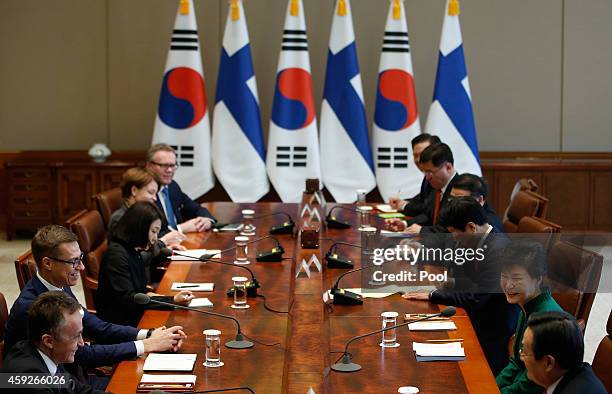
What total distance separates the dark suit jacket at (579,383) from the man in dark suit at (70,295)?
1455mm

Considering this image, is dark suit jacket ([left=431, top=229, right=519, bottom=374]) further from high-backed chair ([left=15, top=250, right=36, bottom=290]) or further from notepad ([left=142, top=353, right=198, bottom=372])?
high-backed chair ([left=15, top=250, right=36, bottom=290])

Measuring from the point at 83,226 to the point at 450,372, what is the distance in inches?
97.2

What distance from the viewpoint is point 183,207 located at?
6.59m

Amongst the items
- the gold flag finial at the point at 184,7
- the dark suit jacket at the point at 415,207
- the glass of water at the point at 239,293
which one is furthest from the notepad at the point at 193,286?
the gold flag finial at the point at 184,7

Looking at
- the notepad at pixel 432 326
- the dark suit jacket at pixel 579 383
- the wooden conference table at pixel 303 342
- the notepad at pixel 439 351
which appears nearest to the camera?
the dark suit jacket at pixel 579 383

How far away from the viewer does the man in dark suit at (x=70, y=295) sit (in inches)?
139

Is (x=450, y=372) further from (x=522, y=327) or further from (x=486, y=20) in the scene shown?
(x=486, y=20)

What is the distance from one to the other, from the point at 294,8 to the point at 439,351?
5.69 m

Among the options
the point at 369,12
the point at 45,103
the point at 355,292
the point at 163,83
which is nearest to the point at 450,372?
the point at 355,292

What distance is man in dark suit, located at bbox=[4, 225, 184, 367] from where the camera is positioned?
3.53 meters

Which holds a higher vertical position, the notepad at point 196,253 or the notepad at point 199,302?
the notepad at point 196,253

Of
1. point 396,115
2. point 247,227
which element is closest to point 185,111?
point 396,115

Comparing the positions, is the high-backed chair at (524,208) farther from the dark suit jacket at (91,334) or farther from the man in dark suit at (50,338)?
the man in dark suit at (50,338)

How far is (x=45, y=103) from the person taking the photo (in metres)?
9.58
